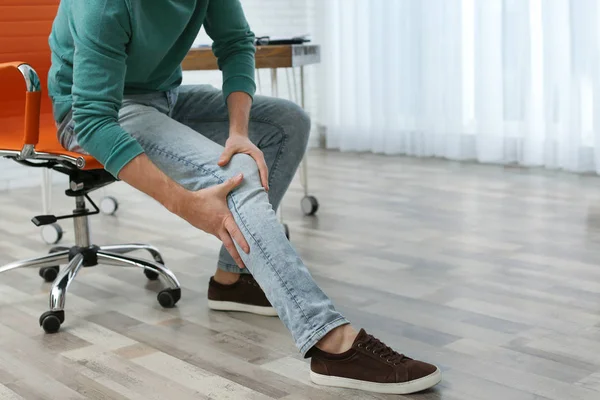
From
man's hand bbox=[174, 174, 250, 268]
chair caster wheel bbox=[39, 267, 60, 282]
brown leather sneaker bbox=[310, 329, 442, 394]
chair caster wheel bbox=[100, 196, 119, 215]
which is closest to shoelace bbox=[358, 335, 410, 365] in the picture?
brown leather sneaker bbox=[310, 329, 442, 394]

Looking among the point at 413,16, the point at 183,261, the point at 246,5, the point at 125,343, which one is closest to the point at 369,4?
the point at 413,16

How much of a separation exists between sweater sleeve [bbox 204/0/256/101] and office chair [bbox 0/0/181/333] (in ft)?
1.25

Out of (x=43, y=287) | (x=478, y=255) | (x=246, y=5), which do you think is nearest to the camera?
(x=43, y=287)

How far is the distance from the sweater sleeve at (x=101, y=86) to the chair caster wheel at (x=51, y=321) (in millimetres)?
511

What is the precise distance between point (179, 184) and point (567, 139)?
114 inches

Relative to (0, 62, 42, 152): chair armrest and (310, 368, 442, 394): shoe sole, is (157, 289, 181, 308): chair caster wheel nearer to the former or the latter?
(0, 62, 42, 152): chair armrest

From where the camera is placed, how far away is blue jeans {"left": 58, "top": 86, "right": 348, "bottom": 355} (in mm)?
1595

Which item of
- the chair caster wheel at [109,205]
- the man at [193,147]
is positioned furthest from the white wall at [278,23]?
the man at [193,147]

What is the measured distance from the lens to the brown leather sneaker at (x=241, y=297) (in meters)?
2.15

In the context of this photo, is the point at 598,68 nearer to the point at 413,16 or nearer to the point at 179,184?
the point at 413,16

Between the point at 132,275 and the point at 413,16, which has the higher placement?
the point at 413,16

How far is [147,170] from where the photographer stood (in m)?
1.69

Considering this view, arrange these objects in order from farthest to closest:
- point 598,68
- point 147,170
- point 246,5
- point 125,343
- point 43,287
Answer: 1. point 246,5
2. point 598,68
3. point 43,287
4. point 125,343
5. point 147,170

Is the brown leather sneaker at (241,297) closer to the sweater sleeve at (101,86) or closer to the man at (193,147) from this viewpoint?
the man at (193,147)
